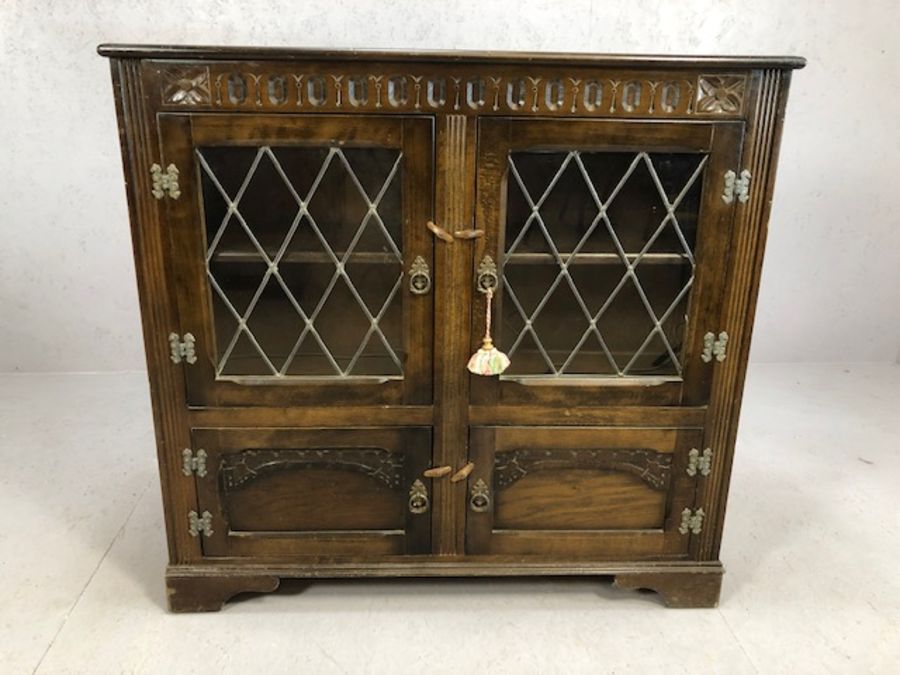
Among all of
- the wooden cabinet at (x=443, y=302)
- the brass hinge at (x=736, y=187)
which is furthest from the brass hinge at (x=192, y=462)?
the brass hinge at (x=736, y=187)

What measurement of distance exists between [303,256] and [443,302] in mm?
290

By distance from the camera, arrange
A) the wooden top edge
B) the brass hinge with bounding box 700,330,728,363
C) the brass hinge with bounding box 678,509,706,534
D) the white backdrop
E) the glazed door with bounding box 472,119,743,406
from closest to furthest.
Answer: the wooden top edge < the glazed door with bounding box 472,119,743,406 < the brass hinge with bounding box 700,330,728,363 < the brass hinge with bounding box 678,509,706,534 < the white backdrop

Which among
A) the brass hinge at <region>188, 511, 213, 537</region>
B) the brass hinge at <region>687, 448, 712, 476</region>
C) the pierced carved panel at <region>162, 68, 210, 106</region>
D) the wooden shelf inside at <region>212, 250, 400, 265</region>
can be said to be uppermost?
the pierced carved panel at <region>162, 68, 210, 106</region>

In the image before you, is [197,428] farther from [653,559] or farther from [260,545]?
[653,559]

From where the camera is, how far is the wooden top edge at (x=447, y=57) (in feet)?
3.98

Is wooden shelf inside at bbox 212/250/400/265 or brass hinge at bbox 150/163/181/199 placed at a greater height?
brass hinge at bbox 150/163/181/199

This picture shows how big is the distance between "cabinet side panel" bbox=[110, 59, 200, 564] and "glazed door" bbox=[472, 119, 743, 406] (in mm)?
604

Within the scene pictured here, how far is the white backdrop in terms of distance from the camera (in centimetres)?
242

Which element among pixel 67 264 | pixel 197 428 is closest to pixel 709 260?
pixel 197 428

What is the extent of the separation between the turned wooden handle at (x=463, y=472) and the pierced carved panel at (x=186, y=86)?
87 cm

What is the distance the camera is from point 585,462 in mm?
A: 1521

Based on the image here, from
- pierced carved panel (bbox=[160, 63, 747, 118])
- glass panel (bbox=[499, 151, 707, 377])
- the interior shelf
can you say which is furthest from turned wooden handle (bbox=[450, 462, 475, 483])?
pierced carved panel (bbox=[160, 63, 747, 118])

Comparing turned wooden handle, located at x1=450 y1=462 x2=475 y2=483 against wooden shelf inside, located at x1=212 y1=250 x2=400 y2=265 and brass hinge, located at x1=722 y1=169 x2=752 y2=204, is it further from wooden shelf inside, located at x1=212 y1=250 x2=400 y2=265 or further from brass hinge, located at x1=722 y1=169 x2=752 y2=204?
brass hinge, located at x1=722 y1=169 x2=752 y2=204

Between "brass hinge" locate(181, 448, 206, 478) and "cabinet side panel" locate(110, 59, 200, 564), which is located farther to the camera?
"brass hinge" locate(181, 448, 206, 478)
